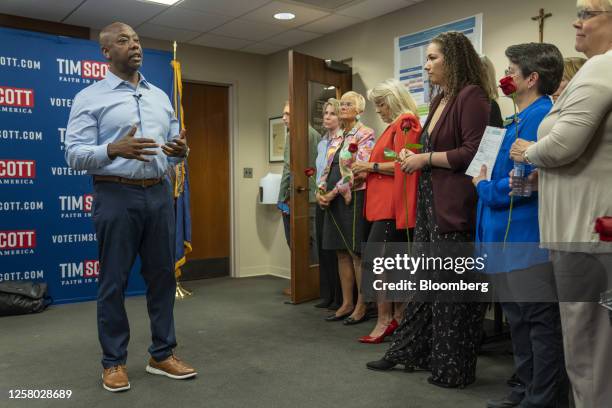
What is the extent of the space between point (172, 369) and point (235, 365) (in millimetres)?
342

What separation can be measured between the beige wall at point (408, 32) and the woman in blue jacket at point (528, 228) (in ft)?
5.32

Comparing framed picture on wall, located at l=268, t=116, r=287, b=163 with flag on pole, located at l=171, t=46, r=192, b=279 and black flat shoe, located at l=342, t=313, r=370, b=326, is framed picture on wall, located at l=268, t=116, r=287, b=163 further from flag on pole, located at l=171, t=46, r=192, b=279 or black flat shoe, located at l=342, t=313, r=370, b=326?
black flat shoe, located at l=342, t=313, r=370, b=326

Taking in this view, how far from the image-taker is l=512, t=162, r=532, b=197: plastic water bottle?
177 cm

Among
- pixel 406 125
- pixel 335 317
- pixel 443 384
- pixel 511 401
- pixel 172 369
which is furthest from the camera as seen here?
pixel 335 317

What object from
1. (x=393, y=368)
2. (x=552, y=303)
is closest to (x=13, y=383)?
(x=393, y=368)

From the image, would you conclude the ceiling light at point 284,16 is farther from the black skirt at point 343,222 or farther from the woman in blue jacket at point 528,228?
the woman in blue jacket at point 528,228

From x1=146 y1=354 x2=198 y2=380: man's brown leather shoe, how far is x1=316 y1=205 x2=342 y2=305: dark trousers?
165 cm

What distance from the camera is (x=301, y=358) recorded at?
9.19 feet

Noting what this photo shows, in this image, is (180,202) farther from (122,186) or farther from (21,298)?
(122,186)

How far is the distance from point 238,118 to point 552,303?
173 inches

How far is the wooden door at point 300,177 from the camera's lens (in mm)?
4074

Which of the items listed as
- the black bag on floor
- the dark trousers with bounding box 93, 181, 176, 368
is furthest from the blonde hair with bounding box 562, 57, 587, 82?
the black bag on floor

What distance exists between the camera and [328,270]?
401cm

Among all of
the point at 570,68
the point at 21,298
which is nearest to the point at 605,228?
the point at 570,68
